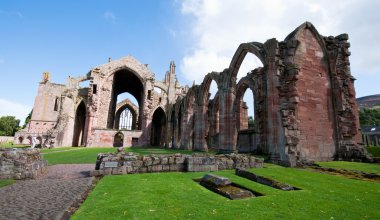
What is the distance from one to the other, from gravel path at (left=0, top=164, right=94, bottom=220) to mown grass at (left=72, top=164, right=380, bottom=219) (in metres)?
0.39

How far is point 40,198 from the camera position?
3.83 m

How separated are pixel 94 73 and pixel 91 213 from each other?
2935 cm

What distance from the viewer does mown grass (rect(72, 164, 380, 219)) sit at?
2.92 metres

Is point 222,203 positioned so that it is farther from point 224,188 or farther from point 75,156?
point 75,156

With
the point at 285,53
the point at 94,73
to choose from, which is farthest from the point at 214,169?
the point at 94,73

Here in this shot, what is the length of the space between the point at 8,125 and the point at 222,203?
79.5 m

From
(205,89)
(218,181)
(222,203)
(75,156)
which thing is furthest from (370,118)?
(222,203)

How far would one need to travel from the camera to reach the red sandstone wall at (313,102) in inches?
400

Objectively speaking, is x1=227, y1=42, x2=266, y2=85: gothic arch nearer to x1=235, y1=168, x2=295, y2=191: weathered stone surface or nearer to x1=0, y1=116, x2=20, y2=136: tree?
x1=235, y1=168, x2=295, y2=191: weathered stone surface

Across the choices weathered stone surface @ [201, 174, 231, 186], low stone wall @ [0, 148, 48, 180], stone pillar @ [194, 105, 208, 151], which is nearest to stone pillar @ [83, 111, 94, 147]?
stone pillar @ [194, 105, 208, 151]

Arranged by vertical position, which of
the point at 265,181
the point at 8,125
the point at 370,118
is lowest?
the point at 265,181

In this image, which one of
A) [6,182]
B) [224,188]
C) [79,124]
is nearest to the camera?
[224,188]

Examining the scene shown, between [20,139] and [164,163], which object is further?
[20,139]

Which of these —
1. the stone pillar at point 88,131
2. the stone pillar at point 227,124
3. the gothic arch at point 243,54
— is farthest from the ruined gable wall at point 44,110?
the gothic arch at point 243,54
